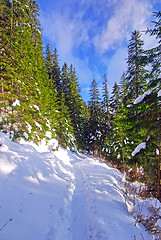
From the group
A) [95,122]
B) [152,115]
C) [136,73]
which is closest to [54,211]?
[152,115]

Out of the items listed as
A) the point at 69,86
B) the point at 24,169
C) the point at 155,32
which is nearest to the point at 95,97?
the point at 69,86

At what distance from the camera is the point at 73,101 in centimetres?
2156

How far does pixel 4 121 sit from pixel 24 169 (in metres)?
4.76

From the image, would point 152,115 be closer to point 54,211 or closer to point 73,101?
point 54,211

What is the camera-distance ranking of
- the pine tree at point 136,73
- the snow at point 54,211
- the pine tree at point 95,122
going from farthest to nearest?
the pine tree at point 95,122 → the pine tree at point 136,73 → the snow at point 54,211

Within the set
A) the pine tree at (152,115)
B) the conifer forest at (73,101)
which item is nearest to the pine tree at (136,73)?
the conifer forest at (73,101)

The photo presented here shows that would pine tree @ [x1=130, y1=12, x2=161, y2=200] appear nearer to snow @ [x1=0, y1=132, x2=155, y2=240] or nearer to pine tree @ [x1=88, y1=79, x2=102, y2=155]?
snow @ [x1=0, y1=132, x2=155, y2=240]

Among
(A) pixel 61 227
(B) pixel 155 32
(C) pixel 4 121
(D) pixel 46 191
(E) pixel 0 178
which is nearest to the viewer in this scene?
(A) pixel 61 227

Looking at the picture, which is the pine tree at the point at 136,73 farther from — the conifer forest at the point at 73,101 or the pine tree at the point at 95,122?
the pine tree at the point at 95,122

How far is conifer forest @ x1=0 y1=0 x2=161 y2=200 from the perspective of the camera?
5.19m

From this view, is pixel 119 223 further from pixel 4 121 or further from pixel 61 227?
pixel 4 121

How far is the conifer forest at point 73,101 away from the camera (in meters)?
5.19

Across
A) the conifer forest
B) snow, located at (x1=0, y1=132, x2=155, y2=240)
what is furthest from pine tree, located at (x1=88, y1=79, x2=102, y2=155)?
snow, located at (x1=0, y1=132, x2=155, y2=240)

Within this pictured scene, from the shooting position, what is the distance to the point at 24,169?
189 inches
